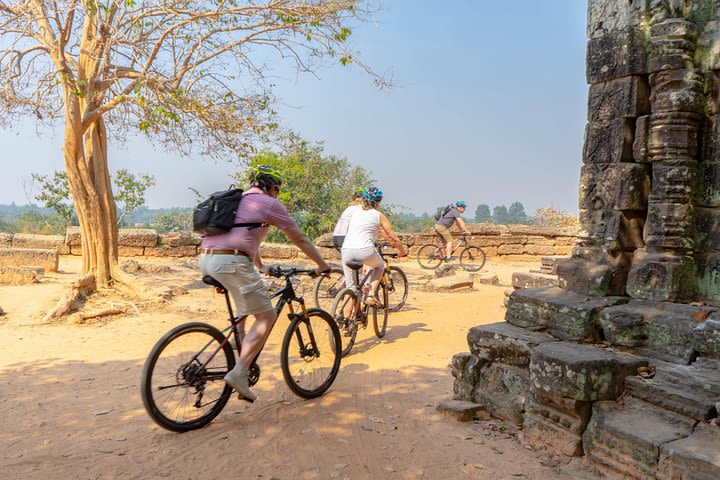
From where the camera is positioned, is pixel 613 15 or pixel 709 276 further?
pixel 613 15

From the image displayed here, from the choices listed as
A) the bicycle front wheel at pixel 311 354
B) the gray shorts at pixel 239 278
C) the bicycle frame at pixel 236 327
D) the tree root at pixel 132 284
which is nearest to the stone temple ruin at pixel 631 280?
the bicycle front wheel at pixel 311 354

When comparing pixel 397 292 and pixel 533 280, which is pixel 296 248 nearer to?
pixel 397 292

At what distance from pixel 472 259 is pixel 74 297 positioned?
414 inches

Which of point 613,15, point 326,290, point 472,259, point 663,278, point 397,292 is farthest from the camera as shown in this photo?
point 472,259

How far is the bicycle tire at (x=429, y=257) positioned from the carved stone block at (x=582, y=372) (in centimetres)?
1016

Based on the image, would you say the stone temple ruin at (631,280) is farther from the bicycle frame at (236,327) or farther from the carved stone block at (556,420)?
the bicycle frame at (236,327)

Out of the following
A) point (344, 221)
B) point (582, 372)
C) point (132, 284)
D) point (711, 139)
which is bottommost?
point (132, 284)

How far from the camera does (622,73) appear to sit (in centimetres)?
383

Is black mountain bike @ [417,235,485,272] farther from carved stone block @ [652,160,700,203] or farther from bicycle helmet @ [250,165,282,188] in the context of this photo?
bicycle helmet @ [250,165,282,188]

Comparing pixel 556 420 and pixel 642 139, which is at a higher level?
pixel 642 139

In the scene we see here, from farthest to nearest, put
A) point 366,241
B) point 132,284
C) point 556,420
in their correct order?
point 132,284
point 366,241
point 556,420

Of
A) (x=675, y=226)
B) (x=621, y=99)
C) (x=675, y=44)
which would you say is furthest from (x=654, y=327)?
(x=675, y=44)

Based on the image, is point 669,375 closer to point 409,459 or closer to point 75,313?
point 409,459

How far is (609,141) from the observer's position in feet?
12.8
